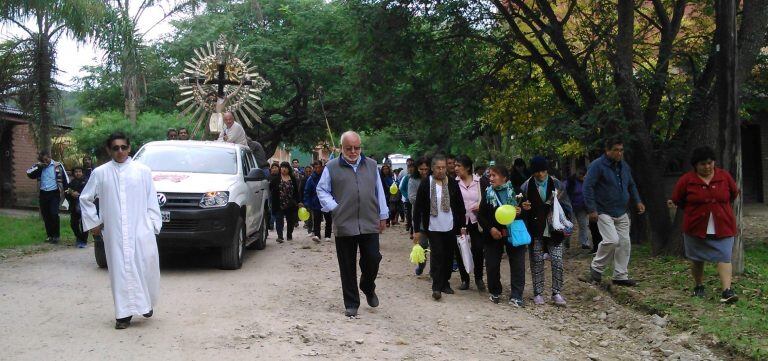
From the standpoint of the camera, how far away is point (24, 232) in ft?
49.5

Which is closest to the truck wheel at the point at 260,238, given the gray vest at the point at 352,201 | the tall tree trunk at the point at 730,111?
the gray vest at the point at 352,201

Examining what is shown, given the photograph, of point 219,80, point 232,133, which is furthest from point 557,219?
point 219,80

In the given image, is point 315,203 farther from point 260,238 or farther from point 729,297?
point 729,297

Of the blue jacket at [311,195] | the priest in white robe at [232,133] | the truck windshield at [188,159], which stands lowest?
the blue jacket at [311,195]

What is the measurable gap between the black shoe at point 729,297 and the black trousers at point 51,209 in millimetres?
11297

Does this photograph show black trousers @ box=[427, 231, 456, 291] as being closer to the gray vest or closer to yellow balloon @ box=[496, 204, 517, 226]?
yellow balloon @ box=[496, 204, 517, 226]

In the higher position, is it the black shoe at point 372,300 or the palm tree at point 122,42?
the palm tree at point 122,42

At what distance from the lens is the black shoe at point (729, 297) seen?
8.05 metres

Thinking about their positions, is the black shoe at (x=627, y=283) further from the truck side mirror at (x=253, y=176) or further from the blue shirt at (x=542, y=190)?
the truck side mirror at (x=253, y=176)

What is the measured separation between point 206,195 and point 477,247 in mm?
3694

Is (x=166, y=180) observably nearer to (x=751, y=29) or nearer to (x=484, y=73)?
(x=484, y=73)

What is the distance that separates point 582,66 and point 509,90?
87.5 inches

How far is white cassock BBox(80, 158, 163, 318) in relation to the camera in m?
6.48

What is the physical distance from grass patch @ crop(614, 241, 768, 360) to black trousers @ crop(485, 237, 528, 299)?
1.48m
